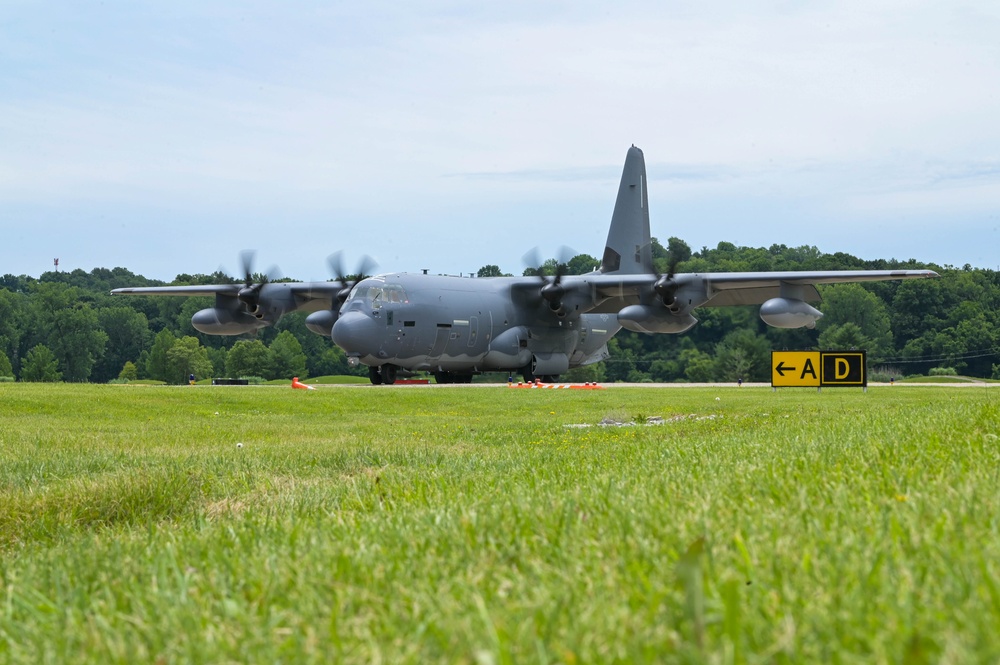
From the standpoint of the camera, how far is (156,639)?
2.09 metres

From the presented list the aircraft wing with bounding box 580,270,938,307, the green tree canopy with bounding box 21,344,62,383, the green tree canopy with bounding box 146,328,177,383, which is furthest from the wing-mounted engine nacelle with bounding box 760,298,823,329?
the green tree canopy with bounding box 21,344,62,383

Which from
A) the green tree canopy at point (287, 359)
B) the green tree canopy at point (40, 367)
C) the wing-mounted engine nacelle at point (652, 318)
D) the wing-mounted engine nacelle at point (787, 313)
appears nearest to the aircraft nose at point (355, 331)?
the wing-mounted engine nacelle at point (652, 318)

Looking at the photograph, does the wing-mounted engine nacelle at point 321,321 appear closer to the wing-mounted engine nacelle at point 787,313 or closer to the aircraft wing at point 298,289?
the aircraft wing at point 298,289

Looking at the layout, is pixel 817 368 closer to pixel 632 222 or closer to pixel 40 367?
pixel 632 222

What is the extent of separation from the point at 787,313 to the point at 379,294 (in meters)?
11.9

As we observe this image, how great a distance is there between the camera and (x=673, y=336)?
212 ft

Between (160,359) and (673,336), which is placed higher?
(673,336)

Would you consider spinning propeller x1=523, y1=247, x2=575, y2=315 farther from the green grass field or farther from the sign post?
the green grass field

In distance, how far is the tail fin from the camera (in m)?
40.3

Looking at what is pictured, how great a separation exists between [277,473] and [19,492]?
59.7 inches

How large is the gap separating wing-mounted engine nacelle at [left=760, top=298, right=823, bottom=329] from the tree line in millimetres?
7729

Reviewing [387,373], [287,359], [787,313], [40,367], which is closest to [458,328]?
[387,373]

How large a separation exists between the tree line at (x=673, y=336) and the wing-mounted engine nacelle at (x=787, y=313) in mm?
7729

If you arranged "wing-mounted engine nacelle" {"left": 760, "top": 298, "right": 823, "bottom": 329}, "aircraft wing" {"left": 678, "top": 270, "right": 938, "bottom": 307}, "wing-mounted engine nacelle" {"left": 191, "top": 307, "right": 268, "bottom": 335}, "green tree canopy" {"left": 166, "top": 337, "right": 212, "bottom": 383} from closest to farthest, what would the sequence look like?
"wing-mounted engine nacelle" {"left": 760, "top": 298, "right": 823, "bottom": 329} → "aircraft wing" {"left": 678, "top": 270, "right": 938, "bottom": 307} → "wing-mounted engine nacelle" {"left": 191, "top": 307, "right": 268, "bottom": 335} → "green tree canopy" {"left": 166, "top": 337, "right": 212, "bottom": 383}
